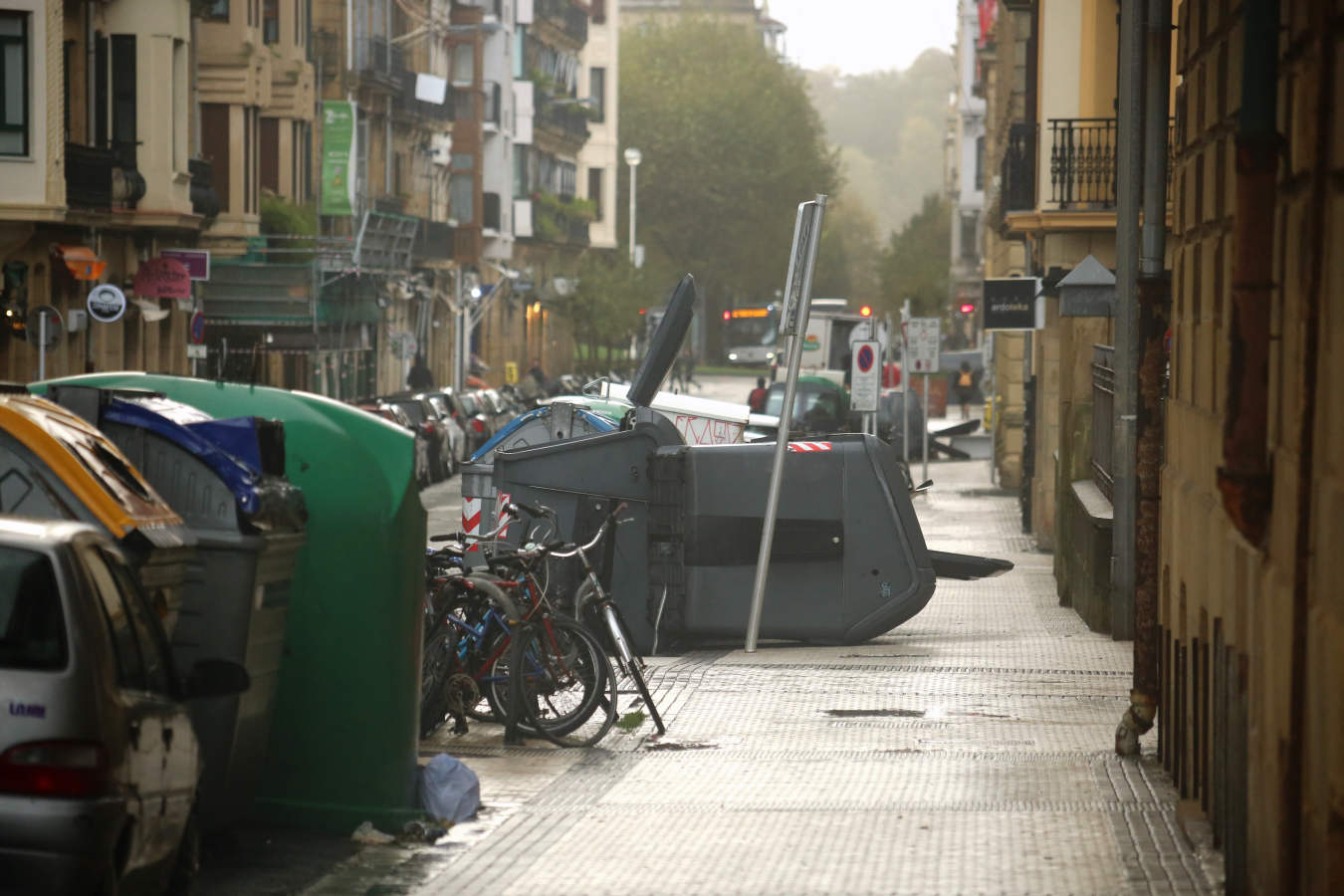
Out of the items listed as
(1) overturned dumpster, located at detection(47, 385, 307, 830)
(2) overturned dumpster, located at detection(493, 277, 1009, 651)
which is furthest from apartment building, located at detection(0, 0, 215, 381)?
(1) overturned dumpster, located at detection(47, 385, 307, 830)

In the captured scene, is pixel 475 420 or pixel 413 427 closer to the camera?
pixel 413 427

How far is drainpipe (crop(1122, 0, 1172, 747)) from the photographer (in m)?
11.2

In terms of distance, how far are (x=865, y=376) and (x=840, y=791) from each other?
21687 mm

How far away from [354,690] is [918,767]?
3.29 metres

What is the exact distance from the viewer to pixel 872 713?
12.9 metres

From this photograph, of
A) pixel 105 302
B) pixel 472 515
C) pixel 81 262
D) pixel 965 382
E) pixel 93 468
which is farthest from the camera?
pixel 965 382

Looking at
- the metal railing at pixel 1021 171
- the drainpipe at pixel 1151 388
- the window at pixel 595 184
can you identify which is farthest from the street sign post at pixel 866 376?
the window at pixel 595 184

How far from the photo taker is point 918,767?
1105 centimetres

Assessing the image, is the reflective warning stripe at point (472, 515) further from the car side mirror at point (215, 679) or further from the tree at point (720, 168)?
the tree at point (720, 168)

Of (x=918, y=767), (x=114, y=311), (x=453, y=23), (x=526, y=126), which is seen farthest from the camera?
(x=526, y=126)

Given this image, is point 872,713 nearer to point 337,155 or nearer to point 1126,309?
point 1126,309

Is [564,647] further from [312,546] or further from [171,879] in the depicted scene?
[171,879]

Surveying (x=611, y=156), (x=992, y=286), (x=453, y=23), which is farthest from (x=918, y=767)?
(x=611, y=156)

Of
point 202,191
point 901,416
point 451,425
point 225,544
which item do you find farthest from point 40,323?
point 225,544
